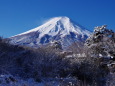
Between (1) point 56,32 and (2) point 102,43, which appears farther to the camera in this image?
(1) point 56,32

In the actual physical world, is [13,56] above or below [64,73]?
above

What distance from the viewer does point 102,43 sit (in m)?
17.2

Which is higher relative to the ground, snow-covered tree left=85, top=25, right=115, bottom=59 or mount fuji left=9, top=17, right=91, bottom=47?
mount fuji left=9, top=17, right=91, bottom=47

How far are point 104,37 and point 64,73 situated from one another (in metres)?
5.89

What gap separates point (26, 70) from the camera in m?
13.5

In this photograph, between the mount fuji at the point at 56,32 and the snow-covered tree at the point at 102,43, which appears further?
the mount fuji at the point at 56,32

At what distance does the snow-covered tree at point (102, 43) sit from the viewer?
54.0 ft

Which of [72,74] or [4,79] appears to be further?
[72,74]

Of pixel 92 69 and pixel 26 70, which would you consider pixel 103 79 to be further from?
pixel 26 70

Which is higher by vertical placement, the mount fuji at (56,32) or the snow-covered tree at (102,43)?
the mount fuji at (56,32)

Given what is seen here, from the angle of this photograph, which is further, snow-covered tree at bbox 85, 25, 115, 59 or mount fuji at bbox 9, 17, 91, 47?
mount fuji at bbox 9, 17, 91, 47

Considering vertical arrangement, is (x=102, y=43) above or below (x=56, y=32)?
below

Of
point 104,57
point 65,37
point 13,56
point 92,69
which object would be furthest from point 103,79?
point 65,37

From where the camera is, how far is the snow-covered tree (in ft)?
54.0
